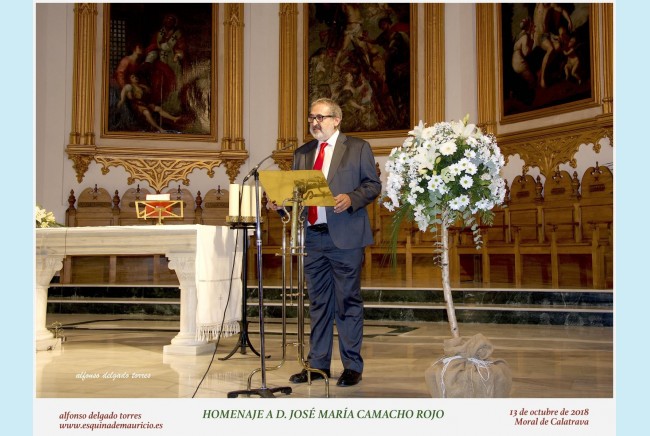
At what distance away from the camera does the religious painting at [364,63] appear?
1127cm

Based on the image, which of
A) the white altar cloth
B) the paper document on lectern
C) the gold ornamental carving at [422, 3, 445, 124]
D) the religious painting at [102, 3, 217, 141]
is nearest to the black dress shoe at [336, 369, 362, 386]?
the paper document on lectern

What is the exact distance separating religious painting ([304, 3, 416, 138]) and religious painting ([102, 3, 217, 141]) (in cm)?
176

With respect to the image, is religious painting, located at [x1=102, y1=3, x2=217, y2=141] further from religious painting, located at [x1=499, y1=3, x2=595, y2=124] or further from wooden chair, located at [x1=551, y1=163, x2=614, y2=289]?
wooden chair, located at [x1=551, y1=163, x2=614, y2=289]

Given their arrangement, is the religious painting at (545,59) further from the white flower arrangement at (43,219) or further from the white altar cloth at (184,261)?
the white flower arrangement at (43,219)

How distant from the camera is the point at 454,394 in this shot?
3293 millimetres

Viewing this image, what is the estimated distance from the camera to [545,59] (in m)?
10.1

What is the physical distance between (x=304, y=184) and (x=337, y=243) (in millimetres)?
581

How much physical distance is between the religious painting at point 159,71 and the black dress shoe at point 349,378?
8111mm

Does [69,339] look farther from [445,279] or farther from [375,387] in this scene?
[445,279]

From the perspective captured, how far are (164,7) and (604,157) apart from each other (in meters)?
7.51

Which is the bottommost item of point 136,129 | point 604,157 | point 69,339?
point 69,339

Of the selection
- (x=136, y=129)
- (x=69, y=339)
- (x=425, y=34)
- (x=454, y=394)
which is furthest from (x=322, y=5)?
(x=454, y=394)

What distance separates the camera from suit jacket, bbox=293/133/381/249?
414cm

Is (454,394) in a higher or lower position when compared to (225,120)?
lower
